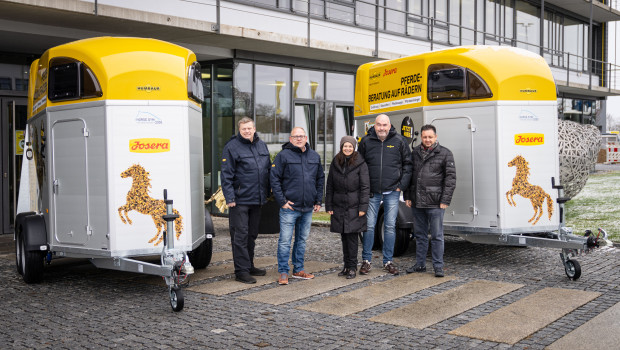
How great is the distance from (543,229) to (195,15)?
7.86m

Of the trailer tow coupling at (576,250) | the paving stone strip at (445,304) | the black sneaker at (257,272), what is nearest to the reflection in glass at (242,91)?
the black sneaker at (257,272)

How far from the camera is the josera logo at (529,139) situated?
8664 mm

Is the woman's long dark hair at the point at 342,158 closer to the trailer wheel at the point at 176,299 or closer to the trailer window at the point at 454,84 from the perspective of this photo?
the trailer window at the point at 454,84

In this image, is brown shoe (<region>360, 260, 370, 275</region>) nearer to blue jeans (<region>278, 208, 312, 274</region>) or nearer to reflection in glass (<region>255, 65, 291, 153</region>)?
blue jeans (<region>278, 208, 312, 274</region>)

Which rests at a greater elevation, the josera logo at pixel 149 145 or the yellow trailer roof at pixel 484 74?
the yellow trailer roof at pixel 484 74

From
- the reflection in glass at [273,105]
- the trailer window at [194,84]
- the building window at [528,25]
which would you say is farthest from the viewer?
the building window at [528,25]

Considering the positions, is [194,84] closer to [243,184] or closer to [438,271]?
→ [243,184]

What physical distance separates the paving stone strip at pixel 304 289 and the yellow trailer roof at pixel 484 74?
9.03ft

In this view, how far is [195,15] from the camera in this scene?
13.2 metres

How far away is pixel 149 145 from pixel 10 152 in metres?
6.53

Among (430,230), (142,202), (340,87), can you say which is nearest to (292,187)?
(142,202)

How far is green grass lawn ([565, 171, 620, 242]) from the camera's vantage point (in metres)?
12.4

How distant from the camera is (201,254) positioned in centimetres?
896

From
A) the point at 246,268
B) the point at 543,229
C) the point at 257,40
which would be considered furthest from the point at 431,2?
the point at 246,268
